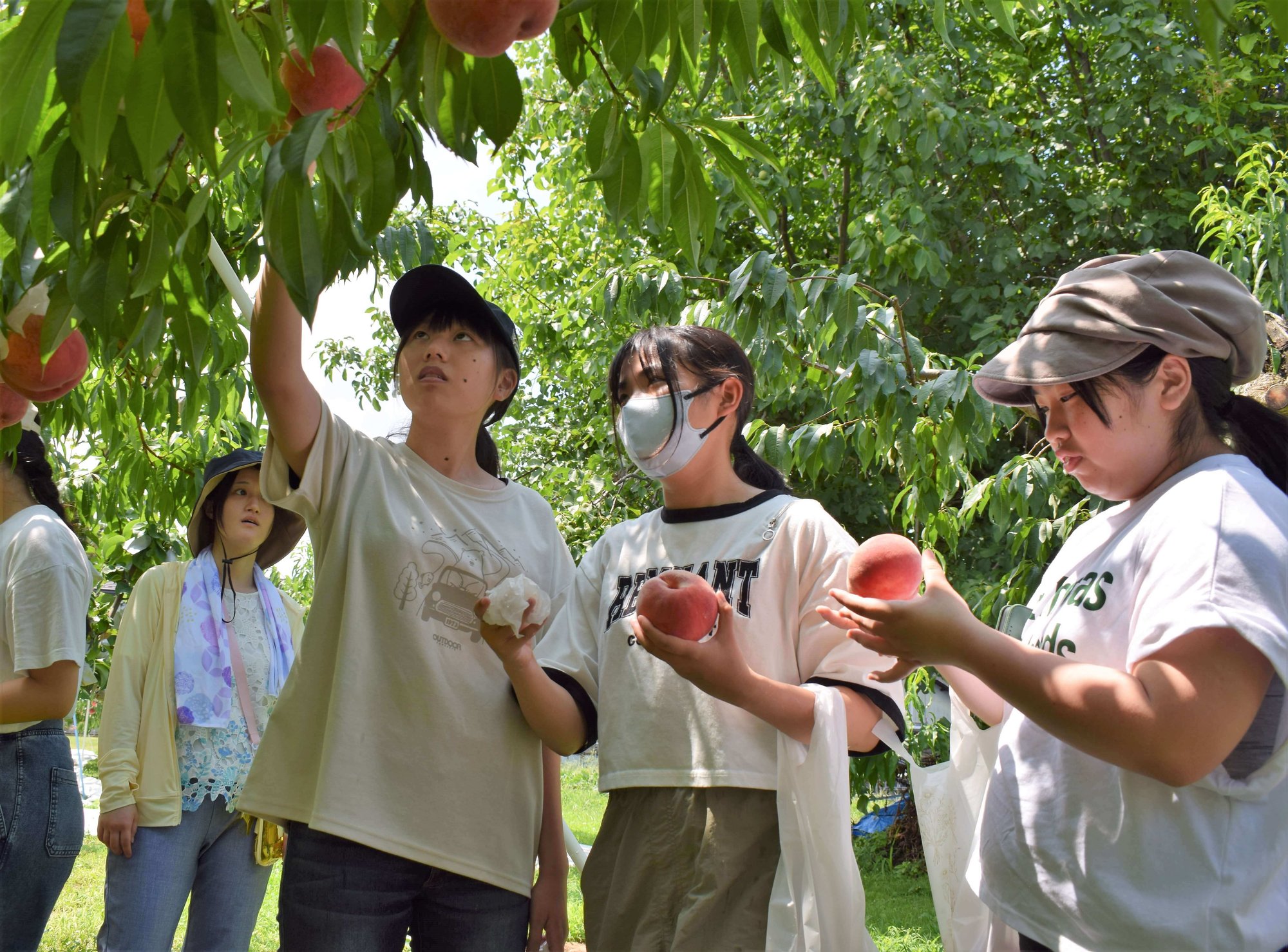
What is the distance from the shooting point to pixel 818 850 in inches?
66.8

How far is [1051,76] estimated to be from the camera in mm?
8922

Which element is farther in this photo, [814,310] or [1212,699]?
[814,310]

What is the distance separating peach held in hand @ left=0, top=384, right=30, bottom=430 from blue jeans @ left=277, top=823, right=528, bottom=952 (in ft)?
2.88

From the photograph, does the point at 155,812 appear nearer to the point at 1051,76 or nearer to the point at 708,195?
the point at 708,195

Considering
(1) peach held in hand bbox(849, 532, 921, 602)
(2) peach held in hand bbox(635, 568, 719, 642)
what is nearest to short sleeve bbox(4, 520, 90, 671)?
(2) peach held in hand bbox(635, 568, 719, 642)

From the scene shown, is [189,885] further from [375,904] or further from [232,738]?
[375,904]

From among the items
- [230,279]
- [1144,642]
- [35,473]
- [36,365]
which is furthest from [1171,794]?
[35,473]

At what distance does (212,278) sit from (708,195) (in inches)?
52.4

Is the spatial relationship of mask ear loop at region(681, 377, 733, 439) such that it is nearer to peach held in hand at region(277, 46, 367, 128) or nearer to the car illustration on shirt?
the car illustration on shirt

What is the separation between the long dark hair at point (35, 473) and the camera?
2740 mm

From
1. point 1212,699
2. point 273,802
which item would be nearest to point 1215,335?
point 1212,699

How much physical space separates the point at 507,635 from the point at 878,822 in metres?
7.52

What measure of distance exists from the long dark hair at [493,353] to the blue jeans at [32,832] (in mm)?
1196

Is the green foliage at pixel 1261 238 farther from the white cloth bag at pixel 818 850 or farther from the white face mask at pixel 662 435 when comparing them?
the white cloth bag at pixel 818 850
